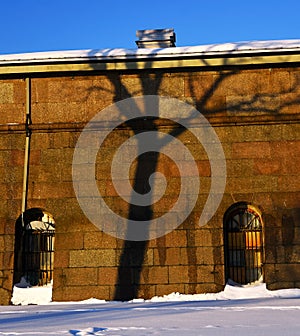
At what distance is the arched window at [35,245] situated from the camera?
12.5 metres

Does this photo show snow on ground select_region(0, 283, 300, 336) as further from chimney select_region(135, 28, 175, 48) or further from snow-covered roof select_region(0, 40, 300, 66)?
chimney select_region(135, 28, 175, 48)

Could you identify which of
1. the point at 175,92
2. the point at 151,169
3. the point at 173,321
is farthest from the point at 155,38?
the point at 173,321

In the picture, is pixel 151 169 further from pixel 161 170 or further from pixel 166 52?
Answer: pixel 166 52

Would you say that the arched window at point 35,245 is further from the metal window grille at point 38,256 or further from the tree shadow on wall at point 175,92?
the tree shadow on wall at point 175,92

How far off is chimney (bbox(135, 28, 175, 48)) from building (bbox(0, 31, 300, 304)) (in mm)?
1590

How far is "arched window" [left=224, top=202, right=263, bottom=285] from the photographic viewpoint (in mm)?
12133

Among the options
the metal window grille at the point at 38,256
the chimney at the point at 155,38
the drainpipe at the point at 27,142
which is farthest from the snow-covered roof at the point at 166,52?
the metal window grille at the point at 38,256

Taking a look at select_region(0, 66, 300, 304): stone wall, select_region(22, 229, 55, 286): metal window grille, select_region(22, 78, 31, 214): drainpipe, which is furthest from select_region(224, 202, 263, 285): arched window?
select_region(22, 78, 31, 214): drainpipe

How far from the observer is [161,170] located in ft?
40.5

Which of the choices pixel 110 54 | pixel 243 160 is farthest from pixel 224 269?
pixel 110 54

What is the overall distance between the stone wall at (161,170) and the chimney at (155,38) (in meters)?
1.75

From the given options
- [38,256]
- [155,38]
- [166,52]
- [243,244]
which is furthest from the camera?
[155,38]

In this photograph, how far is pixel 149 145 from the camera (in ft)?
40.9

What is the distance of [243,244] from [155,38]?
224 inches
